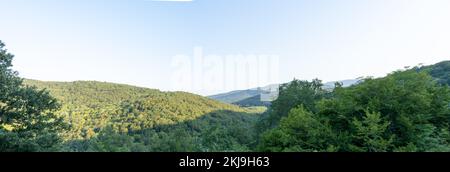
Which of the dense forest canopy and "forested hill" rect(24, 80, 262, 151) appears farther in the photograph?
"forested hill" rect(24, 80, 262, 151)

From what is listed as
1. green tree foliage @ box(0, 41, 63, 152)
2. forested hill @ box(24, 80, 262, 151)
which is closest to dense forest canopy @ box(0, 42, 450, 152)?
green tree foliage @ box(0, 41, 63, 152)

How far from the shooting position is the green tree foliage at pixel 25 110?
8.39 metres

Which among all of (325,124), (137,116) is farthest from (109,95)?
(325,124)

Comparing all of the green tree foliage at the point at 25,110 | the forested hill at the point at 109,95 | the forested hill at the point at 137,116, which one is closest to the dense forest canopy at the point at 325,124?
the green tree foliage at the point at 25,110

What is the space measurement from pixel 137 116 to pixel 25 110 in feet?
47.1

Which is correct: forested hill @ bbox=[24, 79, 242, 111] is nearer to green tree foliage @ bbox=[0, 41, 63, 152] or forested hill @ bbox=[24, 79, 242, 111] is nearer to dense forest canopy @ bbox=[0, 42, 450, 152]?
green tree foliage @ bbox=[0, 41, 63, 152]

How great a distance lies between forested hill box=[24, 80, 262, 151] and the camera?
25.8 feet

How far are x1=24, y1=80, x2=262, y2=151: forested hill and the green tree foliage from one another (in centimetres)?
55

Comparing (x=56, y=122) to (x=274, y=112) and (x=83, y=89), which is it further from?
(x=83, y=89)

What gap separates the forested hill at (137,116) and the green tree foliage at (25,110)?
0.55 m

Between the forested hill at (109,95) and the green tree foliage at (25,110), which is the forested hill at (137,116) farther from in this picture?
the green tree foliage at (25,110)
